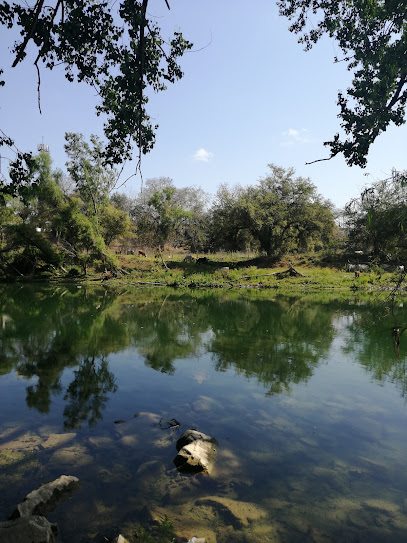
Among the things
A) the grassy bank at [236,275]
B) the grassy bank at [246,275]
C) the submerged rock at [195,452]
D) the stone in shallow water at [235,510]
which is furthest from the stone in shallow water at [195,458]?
the grassy bank at [246,275]

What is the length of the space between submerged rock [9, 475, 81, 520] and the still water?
125mm

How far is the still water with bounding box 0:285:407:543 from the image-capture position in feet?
12.6

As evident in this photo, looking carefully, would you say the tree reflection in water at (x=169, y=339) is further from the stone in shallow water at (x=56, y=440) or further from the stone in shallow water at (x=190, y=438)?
the stone in shallow water at (x=190, y=438)

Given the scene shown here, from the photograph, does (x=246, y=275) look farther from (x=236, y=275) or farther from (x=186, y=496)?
(x=186, y=496)

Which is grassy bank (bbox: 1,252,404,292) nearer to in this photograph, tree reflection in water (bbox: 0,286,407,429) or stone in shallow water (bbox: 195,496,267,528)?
tree reflection in water (bbox: 0,286,407,429)

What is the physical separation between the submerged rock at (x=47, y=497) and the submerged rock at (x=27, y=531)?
294 mm

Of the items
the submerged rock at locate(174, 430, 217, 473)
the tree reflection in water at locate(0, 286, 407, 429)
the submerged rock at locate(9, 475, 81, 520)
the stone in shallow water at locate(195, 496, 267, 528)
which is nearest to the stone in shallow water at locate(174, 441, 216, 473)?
the submerged rock at locate(174, 430, 217, 473)

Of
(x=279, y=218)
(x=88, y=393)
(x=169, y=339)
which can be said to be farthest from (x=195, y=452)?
(x=279, y=218)

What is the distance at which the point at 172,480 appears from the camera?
4379mm

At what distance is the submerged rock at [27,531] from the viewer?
2957 mm

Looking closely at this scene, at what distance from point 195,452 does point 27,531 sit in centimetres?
207

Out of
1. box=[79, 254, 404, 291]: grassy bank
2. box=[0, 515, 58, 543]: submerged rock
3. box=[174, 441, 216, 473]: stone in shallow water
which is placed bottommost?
box=[174, 441, 216, 473]: stone in shallow water

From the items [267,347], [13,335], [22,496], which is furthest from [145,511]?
[13,335]

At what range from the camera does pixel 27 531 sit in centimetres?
305
